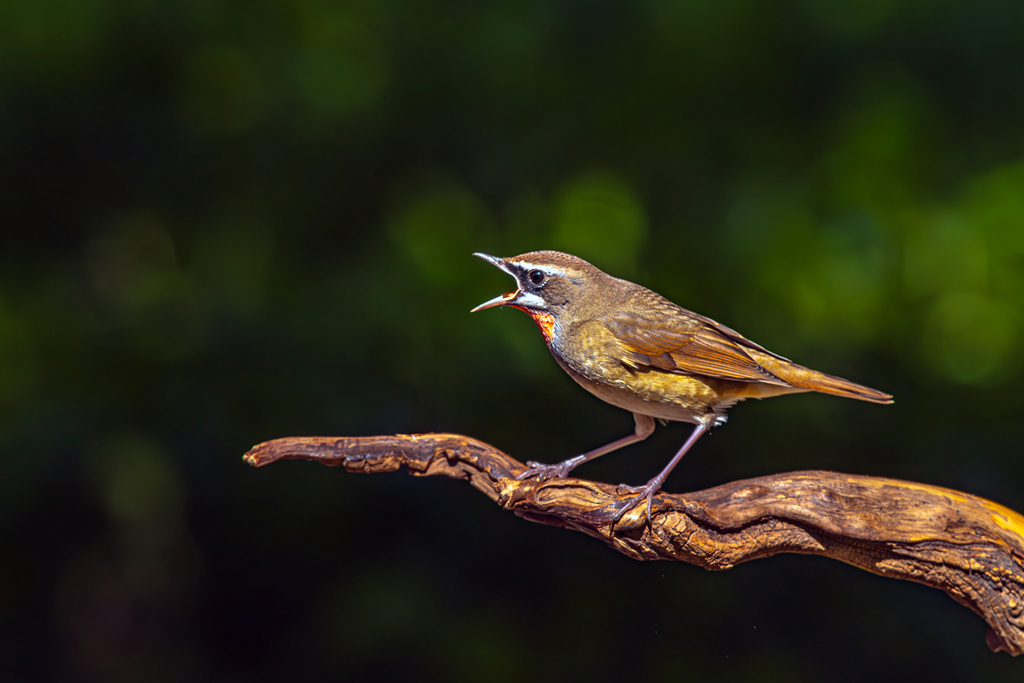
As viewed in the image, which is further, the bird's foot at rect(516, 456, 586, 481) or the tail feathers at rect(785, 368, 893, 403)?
the bird's foot at rect(516, 456, 586, 481)

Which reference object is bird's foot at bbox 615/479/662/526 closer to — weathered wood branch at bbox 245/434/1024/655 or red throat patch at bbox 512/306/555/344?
weathered wood branch at bbox 245/434/1024/655

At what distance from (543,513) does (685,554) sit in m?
0.38

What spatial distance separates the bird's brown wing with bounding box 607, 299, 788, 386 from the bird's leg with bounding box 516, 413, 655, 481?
28 centimetres

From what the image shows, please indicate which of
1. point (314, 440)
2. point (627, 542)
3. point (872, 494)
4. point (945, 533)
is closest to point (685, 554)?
point (627, 542)

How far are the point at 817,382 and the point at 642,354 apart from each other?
1.47 ft

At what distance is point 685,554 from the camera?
1.96 m

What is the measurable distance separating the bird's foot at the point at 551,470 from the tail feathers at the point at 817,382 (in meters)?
0.56

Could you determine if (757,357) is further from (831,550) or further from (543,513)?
(543,513)

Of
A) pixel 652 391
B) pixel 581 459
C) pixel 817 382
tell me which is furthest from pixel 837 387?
pixel 581 459

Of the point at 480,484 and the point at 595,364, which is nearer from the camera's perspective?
the point at 595,364

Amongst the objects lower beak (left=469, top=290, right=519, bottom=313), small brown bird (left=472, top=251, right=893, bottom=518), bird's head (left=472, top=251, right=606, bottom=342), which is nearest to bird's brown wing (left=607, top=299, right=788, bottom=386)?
small brown bird (left=472, top=251, right=893, bottom=518)

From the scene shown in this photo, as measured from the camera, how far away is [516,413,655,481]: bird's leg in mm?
2059

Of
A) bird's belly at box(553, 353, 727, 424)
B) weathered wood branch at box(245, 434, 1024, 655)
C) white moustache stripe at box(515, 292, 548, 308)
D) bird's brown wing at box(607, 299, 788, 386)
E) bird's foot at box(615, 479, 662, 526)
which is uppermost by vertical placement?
white moustache stripe at box(515, 292, 548, 308)

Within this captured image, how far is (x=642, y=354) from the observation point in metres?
1.93
